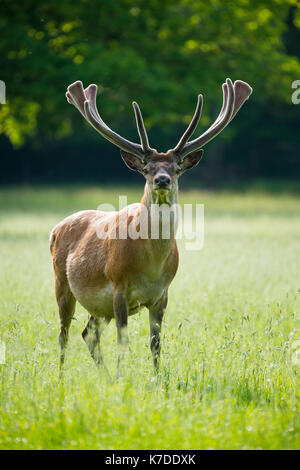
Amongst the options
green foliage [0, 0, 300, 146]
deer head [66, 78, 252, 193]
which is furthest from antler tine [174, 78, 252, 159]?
green foliage [0, 0, 300, 146]

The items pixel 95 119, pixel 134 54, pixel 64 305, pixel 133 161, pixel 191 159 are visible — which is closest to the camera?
pixel 133 161

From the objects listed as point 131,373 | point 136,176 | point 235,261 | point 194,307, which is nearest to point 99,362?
point 131,373

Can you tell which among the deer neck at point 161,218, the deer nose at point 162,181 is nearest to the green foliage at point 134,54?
the deer neck at point 161,218

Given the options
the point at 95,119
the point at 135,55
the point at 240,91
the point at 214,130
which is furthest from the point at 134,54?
the point at 214,130

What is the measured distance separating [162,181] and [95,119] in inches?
40.3

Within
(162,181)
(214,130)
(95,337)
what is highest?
(214,130)

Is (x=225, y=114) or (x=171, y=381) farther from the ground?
(x=225, y=114)

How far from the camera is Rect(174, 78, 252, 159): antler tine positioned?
16.2 feet

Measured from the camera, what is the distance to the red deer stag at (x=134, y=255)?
4.76 m

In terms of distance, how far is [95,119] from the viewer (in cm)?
526

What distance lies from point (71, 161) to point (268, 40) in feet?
55.7

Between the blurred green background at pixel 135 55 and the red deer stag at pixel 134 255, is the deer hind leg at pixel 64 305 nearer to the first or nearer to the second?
the red deer stag at pixel 134 255

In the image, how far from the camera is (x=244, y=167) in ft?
127

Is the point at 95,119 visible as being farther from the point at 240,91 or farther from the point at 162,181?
the point at 240,91
